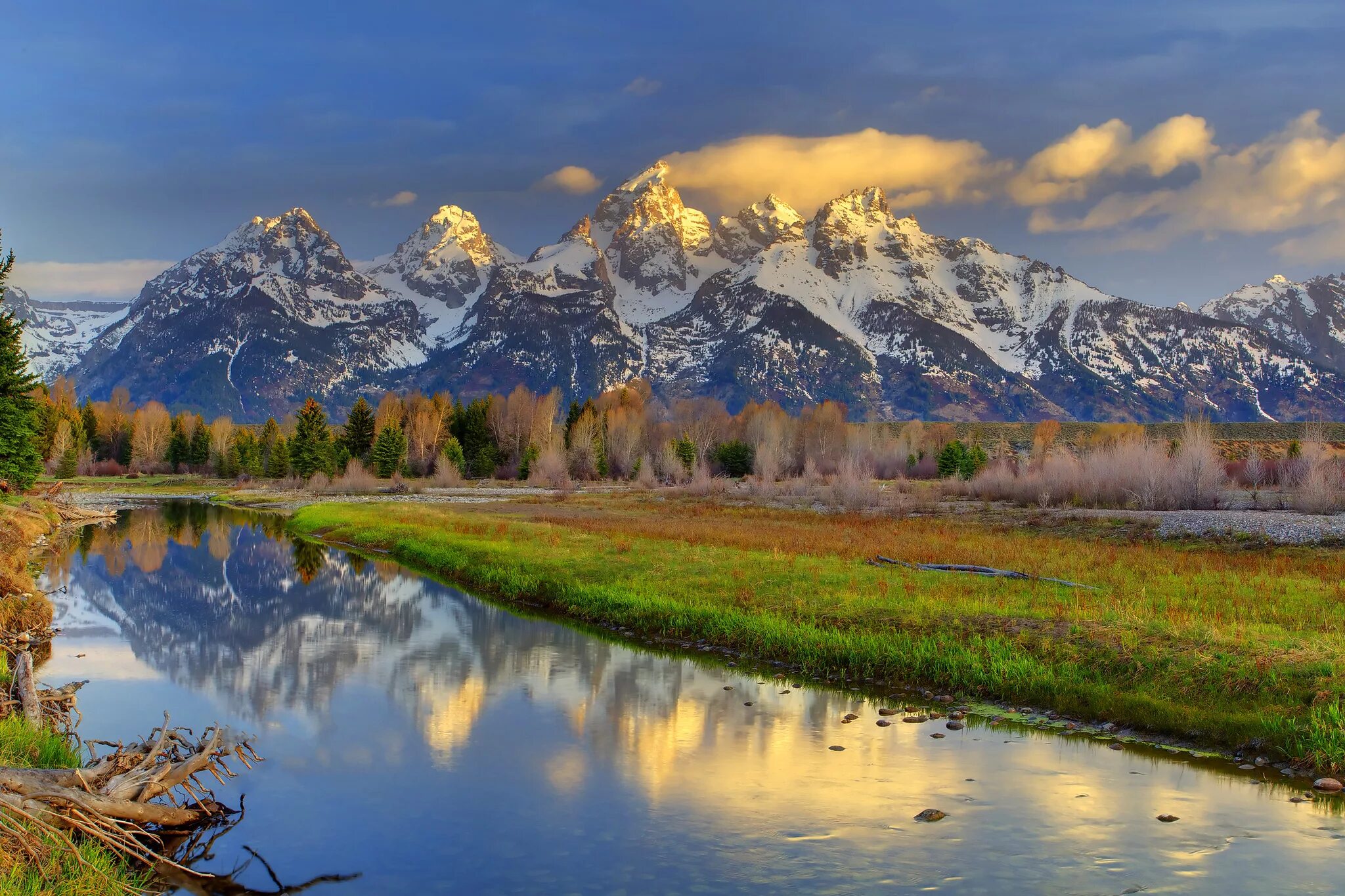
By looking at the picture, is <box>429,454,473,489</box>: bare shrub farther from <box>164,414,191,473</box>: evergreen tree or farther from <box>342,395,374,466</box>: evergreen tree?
<box>164,414,191,473</box>: evergreen tree

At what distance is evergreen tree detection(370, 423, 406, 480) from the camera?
4262 inches

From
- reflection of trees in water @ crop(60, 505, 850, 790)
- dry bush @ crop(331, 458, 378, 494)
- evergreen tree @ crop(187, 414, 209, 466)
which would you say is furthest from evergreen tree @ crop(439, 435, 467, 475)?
reflection of trees in water @ crop(60, 505, 850, 790)

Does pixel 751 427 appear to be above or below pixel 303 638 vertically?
above

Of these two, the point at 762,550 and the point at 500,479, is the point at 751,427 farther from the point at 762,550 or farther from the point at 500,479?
the point at 762,550

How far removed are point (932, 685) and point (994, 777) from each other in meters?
5.61

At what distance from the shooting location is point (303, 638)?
89.5 feet

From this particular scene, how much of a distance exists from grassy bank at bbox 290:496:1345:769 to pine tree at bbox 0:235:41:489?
23.3m

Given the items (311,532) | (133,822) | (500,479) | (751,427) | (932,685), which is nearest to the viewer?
(133,822)

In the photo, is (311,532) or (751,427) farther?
(751,427)

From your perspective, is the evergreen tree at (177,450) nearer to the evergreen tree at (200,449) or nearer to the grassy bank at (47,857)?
the evergreen tree at (200,449)

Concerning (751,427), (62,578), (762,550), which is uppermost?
(751,427)

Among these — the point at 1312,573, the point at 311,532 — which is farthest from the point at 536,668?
the point at 311,532

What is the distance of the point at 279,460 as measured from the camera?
119 metres

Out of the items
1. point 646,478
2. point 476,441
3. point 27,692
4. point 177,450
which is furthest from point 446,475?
point 27,692
